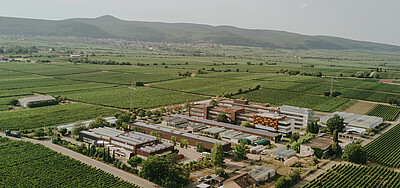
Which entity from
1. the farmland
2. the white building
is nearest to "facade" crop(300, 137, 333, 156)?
the white building

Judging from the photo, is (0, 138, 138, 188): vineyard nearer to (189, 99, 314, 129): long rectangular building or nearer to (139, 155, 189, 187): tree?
(139, 155, 189, 187): tree

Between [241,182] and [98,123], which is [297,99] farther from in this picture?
[241,182]

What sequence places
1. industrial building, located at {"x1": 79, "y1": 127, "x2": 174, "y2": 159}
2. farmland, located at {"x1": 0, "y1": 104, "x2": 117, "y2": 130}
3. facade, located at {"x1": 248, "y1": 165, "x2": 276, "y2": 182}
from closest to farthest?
facade, located at {"x1": 248, "y1": 165, "x2": 276, "y2": 182} → industrial building, located at {"x1": 79, "y1": 127, "x2": 174, "y2": 159} → farmland, located at {"x1": 0, "y1": 104, "x2": 117, "y2": 130}

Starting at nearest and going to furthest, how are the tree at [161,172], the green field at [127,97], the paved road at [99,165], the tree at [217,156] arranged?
the tree at [161,172]
the paved road at [99,165]
the tree at [217,156]
the green field at [127,97]

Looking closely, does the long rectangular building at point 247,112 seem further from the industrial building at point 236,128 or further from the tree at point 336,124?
the tree at point 336,124

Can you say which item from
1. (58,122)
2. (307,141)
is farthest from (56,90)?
(307,141)

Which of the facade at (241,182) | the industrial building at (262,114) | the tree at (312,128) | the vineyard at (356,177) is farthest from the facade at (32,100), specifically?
the vineyard at (356,177)
